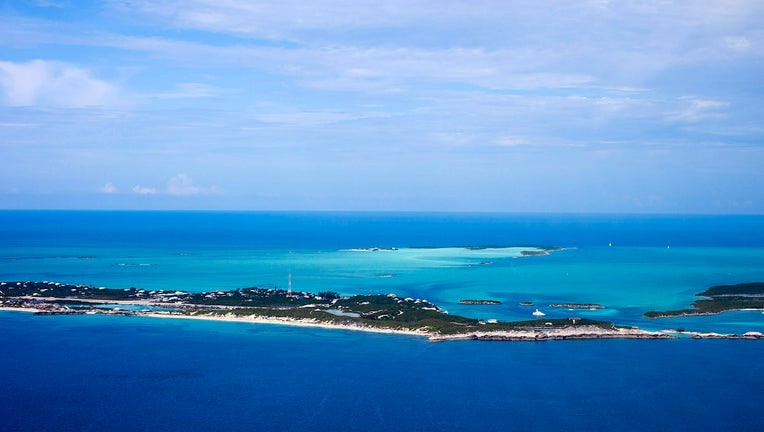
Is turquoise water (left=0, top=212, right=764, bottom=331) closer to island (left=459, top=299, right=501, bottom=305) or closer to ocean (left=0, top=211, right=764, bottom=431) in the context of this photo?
ocean (left=0, top=211, right=764, bottom=431)

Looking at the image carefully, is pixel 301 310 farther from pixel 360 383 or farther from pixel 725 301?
pixel 725 301

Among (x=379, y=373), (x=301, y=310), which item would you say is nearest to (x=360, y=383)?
(x=379, y=373)

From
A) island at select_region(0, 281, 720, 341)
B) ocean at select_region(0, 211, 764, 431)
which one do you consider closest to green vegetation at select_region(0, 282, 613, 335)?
island at select_region(0, 281, 720, 341)

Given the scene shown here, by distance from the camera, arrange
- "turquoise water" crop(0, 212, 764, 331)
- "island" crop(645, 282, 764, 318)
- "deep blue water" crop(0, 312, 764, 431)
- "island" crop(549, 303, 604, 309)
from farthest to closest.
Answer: "turquoise water" crop(0, 212, 764, 331)
"island" crop(549, 303, 604, 309)
"island" crop(645, 282, 764, 318)
"deep blue water" crop(0, 312, 764, 431)

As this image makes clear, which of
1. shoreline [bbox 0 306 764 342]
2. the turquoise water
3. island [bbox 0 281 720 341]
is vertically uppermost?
the turquoise water

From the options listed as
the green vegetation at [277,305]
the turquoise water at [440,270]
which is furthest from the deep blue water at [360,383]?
the turquoise water at [440,270]

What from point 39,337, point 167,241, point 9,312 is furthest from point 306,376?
point 167,241
